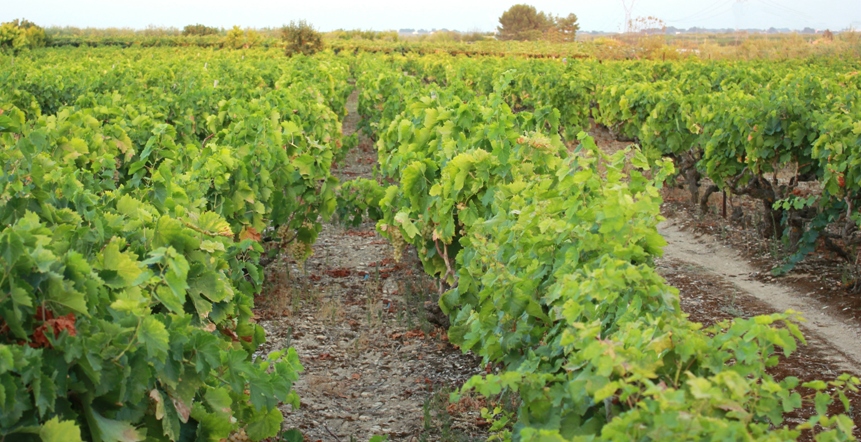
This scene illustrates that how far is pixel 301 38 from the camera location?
4225cm

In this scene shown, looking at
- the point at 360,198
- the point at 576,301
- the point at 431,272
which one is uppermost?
the point at 576,301

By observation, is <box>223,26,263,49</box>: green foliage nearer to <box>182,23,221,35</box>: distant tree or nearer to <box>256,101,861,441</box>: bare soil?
<box>182,23,221,35</box>: distant tree

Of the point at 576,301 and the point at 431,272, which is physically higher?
the point at 576,301

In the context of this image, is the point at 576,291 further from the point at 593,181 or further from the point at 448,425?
the point at 448,425

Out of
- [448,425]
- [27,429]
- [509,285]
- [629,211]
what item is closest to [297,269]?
[448,425]

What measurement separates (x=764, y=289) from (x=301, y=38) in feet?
121

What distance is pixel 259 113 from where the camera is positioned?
7.74 m

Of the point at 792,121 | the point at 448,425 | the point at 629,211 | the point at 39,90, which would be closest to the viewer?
the point at 629,211

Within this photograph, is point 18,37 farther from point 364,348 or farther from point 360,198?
point 364,348

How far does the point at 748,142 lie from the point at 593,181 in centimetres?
599

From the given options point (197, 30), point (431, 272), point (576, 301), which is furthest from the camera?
point (197, 30)

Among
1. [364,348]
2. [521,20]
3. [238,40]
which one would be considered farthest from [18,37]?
[521,20]

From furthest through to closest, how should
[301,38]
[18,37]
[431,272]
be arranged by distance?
[18,37] → [301,38] → [431,272]

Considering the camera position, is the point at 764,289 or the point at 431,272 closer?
the point at 431,272
